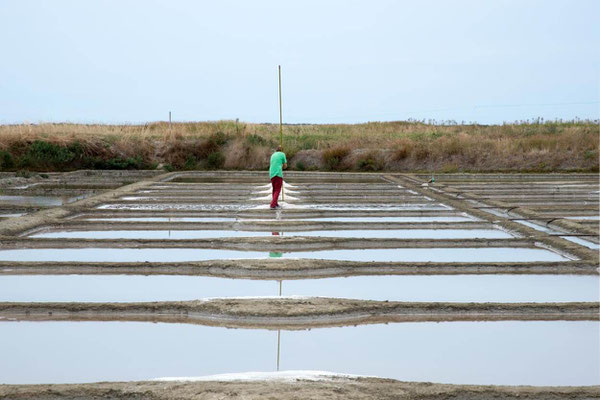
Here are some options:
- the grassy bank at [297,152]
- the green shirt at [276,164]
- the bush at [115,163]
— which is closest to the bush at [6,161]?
the grassy bank at [297,152]

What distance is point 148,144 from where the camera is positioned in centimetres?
2525

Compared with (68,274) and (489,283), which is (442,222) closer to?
(489,283)

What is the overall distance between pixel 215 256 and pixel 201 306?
7.21ft

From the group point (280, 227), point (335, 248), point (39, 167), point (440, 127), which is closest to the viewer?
point (335, 248)

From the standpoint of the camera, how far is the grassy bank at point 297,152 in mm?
22453

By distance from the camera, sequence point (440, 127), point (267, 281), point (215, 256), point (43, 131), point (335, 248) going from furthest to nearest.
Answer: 1. point (440, 127)
2. point (43, 131)
3. point (335, 248)
4. point (215, 256)
5. point (267, 281)

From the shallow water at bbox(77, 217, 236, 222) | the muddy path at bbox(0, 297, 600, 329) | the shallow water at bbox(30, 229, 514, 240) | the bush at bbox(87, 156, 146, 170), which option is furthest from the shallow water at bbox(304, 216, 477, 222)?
the bush at bbox(87, 156, 146, 170)

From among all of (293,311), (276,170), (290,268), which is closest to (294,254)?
(290,268)

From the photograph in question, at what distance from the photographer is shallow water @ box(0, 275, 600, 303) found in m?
5.76

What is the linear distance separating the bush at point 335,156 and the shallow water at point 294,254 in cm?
1571

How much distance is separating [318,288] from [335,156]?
18.0m

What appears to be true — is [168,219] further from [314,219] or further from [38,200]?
[38,200]

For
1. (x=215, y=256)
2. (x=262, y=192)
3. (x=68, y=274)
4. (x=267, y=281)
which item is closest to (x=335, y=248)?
(x=215, y=256)

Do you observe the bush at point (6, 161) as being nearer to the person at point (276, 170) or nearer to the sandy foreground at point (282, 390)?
the person at point (276, 170)
